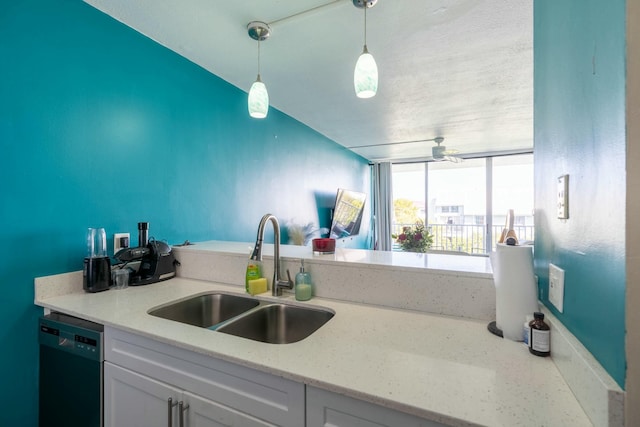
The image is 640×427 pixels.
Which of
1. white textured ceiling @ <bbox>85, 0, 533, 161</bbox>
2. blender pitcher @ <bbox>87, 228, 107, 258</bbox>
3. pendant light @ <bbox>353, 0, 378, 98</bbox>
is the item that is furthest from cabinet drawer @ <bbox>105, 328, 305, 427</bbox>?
white textured ceiling @ <bbox>85, 0, 533, 161</bbox>

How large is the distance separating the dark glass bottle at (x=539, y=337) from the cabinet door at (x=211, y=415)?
30.8 inches

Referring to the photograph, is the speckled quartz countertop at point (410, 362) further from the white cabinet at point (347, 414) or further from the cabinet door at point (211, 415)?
the cabinet door at point (211, 415)

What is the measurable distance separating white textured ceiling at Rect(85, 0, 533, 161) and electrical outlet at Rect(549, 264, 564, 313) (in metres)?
1.36

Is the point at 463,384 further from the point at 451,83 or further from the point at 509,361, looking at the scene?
the point at 451,83

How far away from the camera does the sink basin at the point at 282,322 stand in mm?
1193

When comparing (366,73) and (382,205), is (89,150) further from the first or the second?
(382,205)

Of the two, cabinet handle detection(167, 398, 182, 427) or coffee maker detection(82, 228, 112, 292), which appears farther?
coffee maker detection(82, 228, 112, 292)

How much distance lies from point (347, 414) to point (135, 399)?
2.74 ft

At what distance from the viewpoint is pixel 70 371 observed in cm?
115

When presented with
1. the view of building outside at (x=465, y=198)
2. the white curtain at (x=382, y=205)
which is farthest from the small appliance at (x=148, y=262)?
the white curtain at (x=382, y=205)

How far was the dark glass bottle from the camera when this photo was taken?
770mm

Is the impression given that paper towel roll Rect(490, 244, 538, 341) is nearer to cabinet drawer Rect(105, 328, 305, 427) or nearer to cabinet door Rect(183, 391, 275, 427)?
cabinet drawer Rect(105, 328, 305, 427)

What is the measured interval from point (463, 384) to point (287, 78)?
2.23m

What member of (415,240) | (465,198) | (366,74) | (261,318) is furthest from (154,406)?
(465,198)
